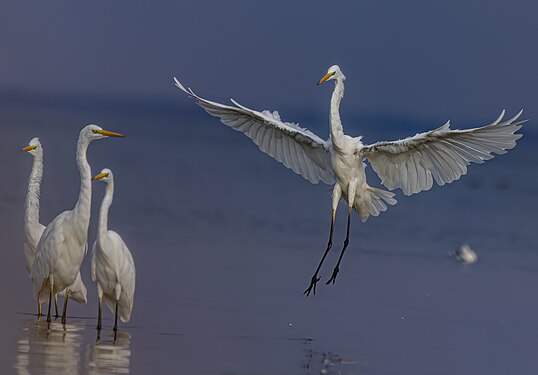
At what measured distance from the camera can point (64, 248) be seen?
8.91 metres

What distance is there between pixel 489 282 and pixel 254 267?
75.1 inches

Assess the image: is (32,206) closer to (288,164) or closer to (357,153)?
(288,164)

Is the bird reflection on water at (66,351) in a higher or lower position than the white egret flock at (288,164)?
lower

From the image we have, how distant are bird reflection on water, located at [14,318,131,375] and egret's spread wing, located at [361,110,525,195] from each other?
2476 millimetres

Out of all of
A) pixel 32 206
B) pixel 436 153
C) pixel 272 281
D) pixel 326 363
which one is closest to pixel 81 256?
pixel 32 206

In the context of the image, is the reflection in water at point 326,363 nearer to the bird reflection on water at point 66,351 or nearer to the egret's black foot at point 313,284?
the bird reflection on water at point 66,351

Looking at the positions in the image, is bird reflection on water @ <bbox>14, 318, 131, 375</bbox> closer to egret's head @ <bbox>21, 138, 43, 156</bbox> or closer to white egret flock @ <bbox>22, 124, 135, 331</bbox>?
white egret flock @ <bbox>22, 124, 135, 331</bbox>

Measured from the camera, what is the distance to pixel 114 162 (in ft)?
60.7

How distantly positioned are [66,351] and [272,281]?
3114 mm

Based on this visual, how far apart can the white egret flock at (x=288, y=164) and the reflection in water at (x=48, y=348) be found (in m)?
0.22

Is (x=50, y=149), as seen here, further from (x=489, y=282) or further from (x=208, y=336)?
(x=208, y=336)

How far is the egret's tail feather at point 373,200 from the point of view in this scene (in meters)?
10.2

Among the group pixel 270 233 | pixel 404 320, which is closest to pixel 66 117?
pixel 270 233

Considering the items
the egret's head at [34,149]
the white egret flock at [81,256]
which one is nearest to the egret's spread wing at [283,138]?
the egret's head at [34,149]
